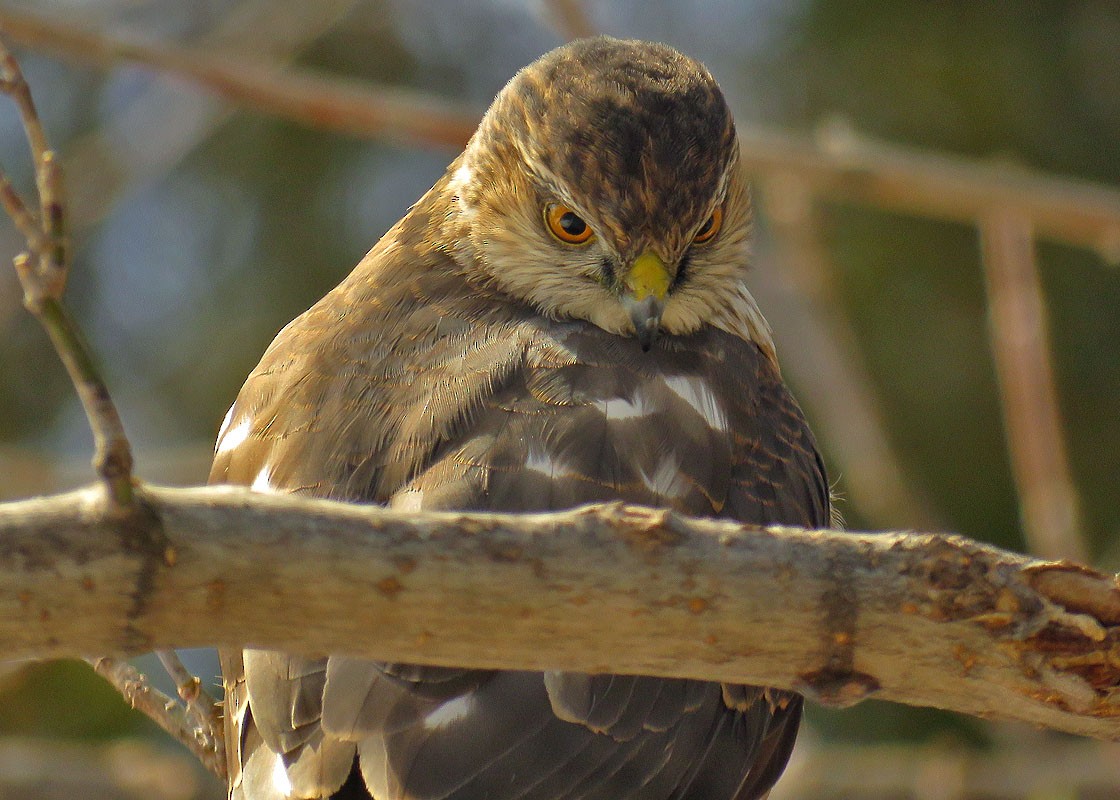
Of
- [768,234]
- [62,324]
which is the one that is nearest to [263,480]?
[62,324]

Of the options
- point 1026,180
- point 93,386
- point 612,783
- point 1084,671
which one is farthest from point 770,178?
point 93,386

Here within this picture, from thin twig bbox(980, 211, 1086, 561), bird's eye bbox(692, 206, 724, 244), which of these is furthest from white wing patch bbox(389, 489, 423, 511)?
thin twig bbox(980, 211, 1086, 561)

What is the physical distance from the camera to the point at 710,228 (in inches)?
177

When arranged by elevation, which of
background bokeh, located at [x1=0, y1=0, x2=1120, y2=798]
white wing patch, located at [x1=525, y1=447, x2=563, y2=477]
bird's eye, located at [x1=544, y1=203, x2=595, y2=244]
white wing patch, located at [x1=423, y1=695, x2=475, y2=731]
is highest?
background bokeh, located at [x1=0, y1=0, x2=1120, y2=798]

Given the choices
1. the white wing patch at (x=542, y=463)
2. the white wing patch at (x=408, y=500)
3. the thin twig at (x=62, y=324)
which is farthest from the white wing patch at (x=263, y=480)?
the thin twig at (x=62, y=324)

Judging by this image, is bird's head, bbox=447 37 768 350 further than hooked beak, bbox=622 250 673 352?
Yes

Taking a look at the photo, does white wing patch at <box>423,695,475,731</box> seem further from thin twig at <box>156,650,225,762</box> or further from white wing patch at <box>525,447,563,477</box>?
thin twig at <box>156,650,225,762</box>

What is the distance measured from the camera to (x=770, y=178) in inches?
242

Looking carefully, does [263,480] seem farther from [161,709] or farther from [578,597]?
[578,597]

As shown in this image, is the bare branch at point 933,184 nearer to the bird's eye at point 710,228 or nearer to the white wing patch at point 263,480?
the bird's eye at point 710,228

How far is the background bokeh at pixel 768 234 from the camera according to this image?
27.8ft

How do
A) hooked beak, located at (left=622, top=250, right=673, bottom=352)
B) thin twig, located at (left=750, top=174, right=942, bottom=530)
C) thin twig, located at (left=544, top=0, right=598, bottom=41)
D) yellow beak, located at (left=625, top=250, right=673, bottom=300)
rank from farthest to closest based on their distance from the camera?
thin twig, located at (left=750, top=174, right=942, bottom=530)
thin twig, located at (left=544, top=0, right=598, bottom=41)
yellow beak, located at (left=625, top=250, right=673, bottom=300)
hooked beak, located at (left=622, top=250, right=673, bottom=352)

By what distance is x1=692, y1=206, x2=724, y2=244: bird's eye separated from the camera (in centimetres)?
444

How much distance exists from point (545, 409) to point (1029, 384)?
→ 2.55m
